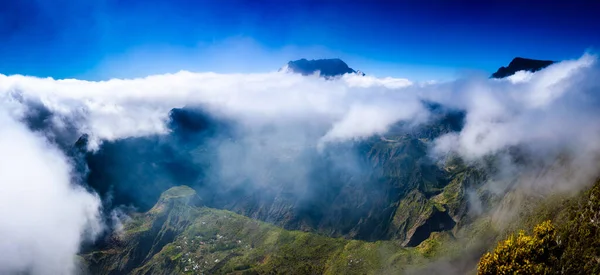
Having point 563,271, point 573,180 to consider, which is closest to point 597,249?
point 563,271

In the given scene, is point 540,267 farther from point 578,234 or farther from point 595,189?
point 595,189

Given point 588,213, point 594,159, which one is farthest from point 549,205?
point 588,213

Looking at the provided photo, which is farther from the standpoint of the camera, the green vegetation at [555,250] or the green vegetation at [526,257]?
the green vegetation at [555,250]

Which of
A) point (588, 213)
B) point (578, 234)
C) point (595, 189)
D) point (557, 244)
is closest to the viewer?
point (557, 244)

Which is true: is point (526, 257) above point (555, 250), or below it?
above

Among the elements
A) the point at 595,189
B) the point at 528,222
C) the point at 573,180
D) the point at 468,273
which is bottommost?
the point at 468,273

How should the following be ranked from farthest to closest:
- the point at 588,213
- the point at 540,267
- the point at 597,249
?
the point at 588,213 → the point at 597,249 → the point at 540,267

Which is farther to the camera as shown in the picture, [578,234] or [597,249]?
[578,234]

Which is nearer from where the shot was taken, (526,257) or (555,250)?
(526,257)

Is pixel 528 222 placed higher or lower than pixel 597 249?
lower

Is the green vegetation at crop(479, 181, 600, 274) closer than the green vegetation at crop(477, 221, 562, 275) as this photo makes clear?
No
